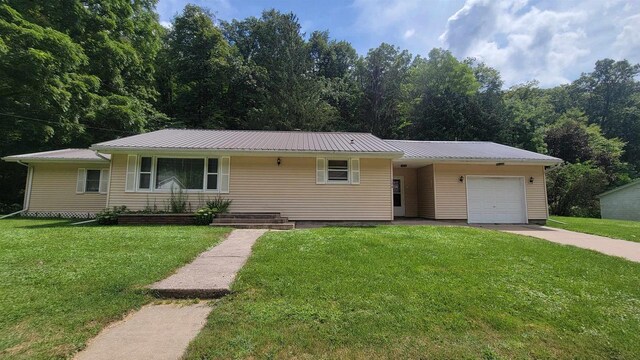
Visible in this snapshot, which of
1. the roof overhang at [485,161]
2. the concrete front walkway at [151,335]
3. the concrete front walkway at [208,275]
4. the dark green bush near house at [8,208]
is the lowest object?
the concrete front walkway at [151,335]

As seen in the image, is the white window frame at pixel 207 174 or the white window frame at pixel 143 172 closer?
the white window frame at pixel 143 172

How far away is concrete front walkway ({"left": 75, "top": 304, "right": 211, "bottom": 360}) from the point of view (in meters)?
2.55

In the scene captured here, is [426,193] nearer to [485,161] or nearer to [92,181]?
[485,161]

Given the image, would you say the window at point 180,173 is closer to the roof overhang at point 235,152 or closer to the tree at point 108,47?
the roof overhang at point 235,152

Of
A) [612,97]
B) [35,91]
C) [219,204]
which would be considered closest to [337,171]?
Answer: [219,204]

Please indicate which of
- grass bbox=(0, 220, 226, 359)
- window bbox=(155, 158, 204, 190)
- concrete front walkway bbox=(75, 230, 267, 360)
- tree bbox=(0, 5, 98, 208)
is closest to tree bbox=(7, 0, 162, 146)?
tree bbox=(0, 5, 98, 208)

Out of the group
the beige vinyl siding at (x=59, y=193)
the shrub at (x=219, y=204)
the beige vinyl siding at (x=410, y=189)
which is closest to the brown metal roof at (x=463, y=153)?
the beige vinyl siding at (x=410, y=189)

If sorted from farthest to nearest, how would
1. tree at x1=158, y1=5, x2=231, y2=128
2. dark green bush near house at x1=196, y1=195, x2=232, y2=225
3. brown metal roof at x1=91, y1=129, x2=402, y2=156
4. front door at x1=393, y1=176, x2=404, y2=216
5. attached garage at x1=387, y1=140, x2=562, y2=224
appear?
tree at x1=158, y1=5, x2=231, y2=128 → front door at x1=393, y1=176, x2=404, y2=216 → attached garage at x1=387, y1=140, x2=562, y2=224 → brown metal roof at x1=91, y1=129, x2=402, y2=156 → dark green bush near house at x1=196, y1=195, x2=232, y2=225

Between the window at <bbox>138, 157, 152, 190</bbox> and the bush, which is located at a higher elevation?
the window at <bbox>138, 157, 152, 190</bbox>

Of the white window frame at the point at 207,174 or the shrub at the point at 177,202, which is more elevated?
the white window frame at the point at 207,174

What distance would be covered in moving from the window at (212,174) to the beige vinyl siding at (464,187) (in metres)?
8.37

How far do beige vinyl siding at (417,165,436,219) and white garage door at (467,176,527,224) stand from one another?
4.71ft

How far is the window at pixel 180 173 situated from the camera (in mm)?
10820

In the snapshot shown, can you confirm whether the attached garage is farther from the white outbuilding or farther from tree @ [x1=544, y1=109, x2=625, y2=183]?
tree @ [x1=544, y1=109, x2=625, y2=183]
